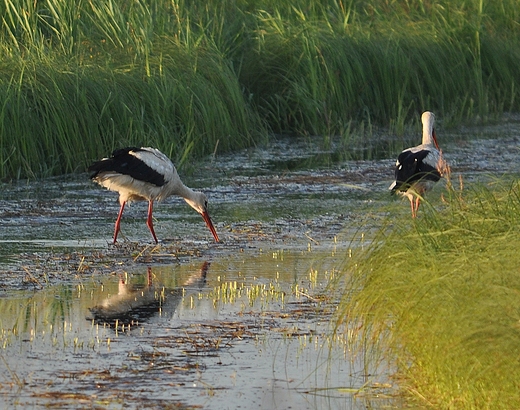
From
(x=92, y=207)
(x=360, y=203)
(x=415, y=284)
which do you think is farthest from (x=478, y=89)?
(x=415, y=284)

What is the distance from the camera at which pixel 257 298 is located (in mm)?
7957

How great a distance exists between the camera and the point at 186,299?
7.96 meters

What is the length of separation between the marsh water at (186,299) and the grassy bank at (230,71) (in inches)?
29.4

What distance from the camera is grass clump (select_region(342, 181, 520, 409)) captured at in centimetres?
526

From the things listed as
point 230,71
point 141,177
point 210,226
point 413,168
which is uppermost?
point 230,71

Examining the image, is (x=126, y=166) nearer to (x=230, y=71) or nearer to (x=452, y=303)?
(x=230, y=71)

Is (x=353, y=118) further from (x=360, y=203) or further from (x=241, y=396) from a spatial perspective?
(x=241, y=396)

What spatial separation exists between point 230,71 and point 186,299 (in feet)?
28.1

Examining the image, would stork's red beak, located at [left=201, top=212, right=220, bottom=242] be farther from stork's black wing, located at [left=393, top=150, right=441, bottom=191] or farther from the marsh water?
stork's black wing, located at [left=393, top=150, right=441, bottom=191]

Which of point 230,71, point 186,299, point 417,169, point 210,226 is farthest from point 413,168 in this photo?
point 230,71

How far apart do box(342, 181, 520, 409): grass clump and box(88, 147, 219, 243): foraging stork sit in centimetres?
425

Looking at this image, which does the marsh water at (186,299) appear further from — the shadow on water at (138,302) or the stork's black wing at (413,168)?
the stork's black wing at (413,168)

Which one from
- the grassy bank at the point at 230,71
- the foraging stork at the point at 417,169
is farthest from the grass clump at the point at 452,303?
the grassy bank at the point at 230,71

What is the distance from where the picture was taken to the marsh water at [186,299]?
597 cm
